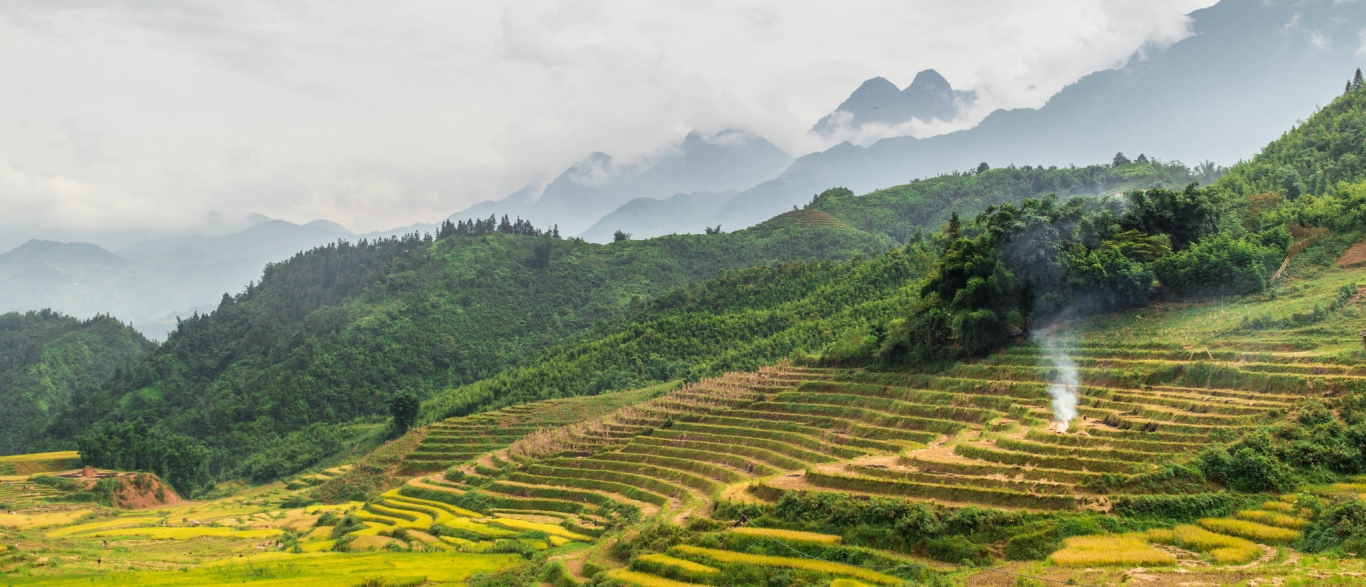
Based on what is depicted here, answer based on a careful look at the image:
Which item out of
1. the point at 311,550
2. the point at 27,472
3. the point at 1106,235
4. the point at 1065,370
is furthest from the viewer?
the point at 27,472

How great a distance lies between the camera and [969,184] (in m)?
106

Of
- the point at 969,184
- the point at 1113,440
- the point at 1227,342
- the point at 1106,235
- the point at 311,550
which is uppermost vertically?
the point at 969,184

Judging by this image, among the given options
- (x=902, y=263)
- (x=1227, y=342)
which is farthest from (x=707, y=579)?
(x=902, y=263)

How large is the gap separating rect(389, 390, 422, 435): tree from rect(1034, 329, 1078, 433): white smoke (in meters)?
39.0

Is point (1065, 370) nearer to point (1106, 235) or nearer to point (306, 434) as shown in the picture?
point (1106, 235)

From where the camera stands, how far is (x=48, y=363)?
9631 centimetres

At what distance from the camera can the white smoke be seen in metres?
24.4

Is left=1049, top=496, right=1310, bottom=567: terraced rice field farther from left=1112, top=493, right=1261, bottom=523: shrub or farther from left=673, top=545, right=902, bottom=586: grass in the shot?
left=673, top=545, right=902, bottom=586: grass

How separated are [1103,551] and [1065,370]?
39.0 feet

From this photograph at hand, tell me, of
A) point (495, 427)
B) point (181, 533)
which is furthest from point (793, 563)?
point (495, 427)

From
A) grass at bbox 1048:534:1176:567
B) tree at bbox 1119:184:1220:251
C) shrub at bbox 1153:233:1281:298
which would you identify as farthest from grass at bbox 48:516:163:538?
tree at bbox 1119:184:1220:251

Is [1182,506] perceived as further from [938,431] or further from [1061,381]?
[1061,381]

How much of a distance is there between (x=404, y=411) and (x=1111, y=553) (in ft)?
155

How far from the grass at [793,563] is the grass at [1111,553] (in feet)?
10.7
